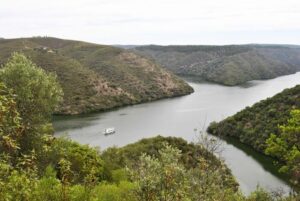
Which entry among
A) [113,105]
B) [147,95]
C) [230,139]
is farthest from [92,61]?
[230,139]

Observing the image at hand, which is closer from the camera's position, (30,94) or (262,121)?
(30,94)

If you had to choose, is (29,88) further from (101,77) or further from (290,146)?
(101,77)

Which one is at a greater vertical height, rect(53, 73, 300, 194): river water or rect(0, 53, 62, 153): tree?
rect(0, 53, 62, 153): tree

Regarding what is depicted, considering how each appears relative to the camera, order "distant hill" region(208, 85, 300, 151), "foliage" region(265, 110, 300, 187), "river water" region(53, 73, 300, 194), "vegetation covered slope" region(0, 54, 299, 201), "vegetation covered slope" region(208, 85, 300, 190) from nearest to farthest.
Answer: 1. "vegetation covered slope" region(0, 54, 299, 201)
2. "foliage" region(265, 110, 300, 187)
3. "river water" region(53, 73, 300, 194)
4. "vegetation covered slope" region(208, 85, 300, 190)
5. "distant hill" region(208, 85, 300, 151)

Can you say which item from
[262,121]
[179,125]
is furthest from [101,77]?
[262,121]

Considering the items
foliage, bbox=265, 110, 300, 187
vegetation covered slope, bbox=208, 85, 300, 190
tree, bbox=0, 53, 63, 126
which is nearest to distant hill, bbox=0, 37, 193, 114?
vegetation covered slope, bbox=208, 85, 300, 190

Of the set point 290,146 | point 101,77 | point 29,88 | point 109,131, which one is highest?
point 29,88

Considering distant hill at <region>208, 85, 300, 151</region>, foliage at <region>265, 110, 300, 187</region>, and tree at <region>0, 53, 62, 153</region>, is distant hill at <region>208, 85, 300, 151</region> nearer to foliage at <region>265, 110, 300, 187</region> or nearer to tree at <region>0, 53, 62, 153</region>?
foliage at <region>265, 110, 300, 187</region>
